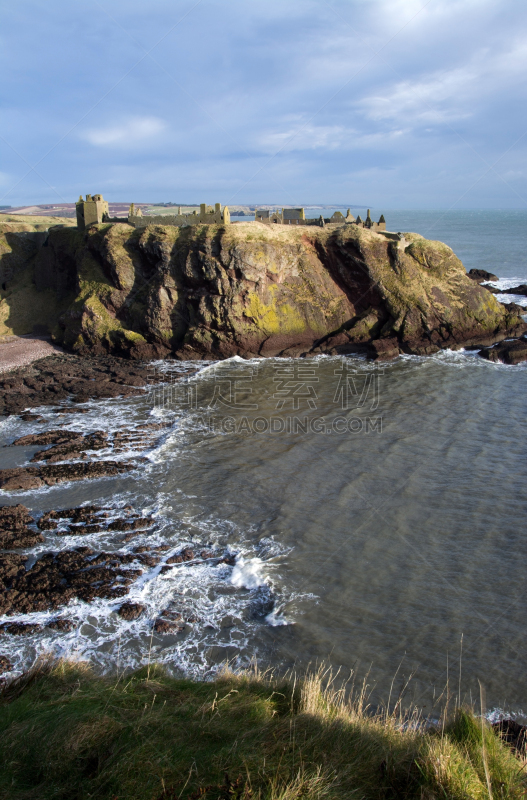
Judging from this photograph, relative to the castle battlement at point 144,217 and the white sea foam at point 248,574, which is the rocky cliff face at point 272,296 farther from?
the white sea foam at point 248,574

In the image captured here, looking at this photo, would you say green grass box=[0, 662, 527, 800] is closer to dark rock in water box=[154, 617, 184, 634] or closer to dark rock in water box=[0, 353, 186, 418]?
dark rock in water box=[154, 617, 184, 634]

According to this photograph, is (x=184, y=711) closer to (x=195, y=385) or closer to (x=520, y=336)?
(x=195, y=385)

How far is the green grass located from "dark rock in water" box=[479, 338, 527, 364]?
29209 millimetres

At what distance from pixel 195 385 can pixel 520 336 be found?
926 inches

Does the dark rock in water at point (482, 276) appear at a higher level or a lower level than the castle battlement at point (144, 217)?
lower

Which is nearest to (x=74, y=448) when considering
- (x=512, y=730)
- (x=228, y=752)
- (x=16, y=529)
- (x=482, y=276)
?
(x=16, y=529)

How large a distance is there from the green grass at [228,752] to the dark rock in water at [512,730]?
2533mm

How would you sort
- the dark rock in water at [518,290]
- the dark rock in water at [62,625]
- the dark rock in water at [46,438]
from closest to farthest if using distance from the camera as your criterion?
the dark rock in water at [62,625]
the dark rock in water at [46,438]
the dark rock in water at [518,290]

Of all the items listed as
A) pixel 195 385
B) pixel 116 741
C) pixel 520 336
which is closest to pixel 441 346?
pixel 520 336

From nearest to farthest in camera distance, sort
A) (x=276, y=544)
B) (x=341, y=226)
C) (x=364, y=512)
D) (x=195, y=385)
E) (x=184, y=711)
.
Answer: (x=184, y=711) → (x=276, y=544) → (x=364, y=512) → (x=195, y=385) → (x=341, y=226)

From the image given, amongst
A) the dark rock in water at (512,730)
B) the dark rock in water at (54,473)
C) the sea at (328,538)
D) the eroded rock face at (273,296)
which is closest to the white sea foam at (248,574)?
the sea at (328,538)

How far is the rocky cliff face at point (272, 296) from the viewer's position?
34688 mm

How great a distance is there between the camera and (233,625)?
11.3 meters

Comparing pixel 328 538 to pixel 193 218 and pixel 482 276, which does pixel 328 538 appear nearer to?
pixel 193 218
